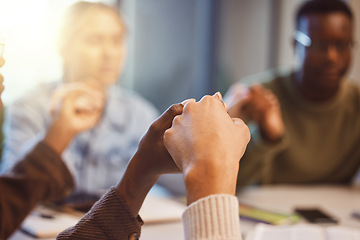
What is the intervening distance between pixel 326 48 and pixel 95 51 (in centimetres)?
69

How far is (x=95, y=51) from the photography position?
1174 mm

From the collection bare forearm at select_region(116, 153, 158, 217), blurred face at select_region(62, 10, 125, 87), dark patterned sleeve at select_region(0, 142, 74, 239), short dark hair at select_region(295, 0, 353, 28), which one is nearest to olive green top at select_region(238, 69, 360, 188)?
short dark hair at select_region(295, 0, 353, 28)

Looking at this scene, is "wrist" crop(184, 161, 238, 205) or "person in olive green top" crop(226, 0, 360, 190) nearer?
"wrist" crop(184, 161, 238, 205)

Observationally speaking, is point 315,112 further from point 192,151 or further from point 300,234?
point 192,151

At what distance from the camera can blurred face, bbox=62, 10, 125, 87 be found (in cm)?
117

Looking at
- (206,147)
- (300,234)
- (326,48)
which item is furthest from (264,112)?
(206,147)

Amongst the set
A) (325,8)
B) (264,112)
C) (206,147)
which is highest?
(325,8)

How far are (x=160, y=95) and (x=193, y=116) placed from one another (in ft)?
6.82

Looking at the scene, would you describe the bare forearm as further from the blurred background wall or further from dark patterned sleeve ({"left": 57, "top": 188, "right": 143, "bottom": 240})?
the blurred background wall

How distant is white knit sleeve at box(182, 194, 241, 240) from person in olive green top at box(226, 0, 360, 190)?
0.81m

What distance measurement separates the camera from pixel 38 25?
3.89 feet

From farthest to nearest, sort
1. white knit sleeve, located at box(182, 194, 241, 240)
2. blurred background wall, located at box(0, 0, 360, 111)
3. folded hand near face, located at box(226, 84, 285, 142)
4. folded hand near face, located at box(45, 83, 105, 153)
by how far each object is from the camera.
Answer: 1. blurred background wall, located at box(0, 0, 360, 111)
2. folded hand near face, located at box(226, 84, 285, 142)
3. folded hand near face, located at box(45, 83, 105, 153)
4. white knit sleeve, located at box(182, 194, 241, 240)

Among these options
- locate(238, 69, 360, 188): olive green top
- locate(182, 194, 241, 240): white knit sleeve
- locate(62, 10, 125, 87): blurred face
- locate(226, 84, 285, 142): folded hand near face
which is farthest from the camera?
locate(238, 69, 360, 188): olive green top

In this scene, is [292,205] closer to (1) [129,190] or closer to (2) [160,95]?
(1) [129,190]
